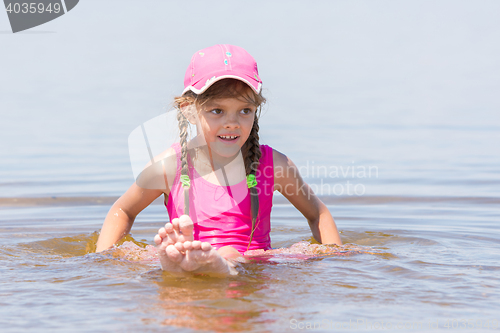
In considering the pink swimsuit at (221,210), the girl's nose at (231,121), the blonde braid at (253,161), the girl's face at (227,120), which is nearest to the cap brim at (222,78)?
the girl's face at (227,120)

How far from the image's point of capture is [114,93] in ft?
48.3

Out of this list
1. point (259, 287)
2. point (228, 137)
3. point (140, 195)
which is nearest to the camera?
point (259, 287)

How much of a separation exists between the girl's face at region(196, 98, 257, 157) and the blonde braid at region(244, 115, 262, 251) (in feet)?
0.78

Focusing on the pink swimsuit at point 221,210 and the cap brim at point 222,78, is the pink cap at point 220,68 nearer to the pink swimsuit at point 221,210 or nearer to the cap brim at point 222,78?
the cap brim at point 222,78

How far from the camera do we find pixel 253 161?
4.23 m

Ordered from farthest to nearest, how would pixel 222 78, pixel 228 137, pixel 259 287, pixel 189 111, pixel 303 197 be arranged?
pixel 303 197 < pixel 189 111 < pixel 228 137 < pixel 222 78 < pixel 259 287

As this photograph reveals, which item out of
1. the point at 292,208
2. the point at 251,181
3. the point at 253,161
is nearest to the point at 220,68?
the point at 253,161

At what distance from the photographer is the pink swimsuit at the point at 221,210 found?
412 cm

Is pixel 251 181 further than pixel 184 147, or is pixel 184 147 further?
pixel 251 181

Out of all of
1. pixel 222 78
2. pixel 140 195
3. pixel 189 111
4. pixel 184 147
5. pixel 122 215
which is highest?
pixel 222 78

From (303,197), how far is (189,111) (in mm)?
1101

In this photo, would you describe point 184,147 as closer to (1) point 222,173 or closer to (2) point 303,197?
(1) point 222,173

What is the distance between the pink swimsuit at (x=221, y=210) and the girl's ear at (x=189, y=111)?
10.5 inches

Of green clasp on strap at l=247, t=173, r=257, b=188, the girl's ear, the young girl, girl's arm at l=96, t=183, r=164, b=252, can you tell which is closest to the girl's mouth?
the young girl
